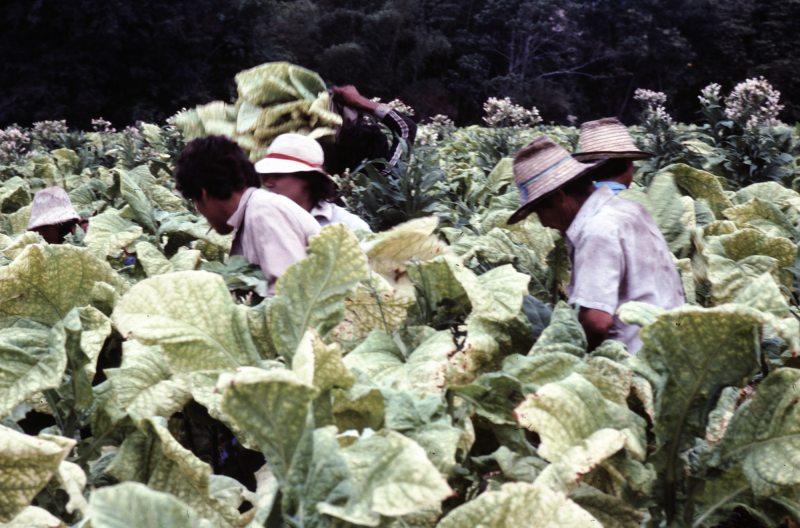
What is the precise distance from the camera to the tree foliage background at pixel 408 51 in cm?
2855

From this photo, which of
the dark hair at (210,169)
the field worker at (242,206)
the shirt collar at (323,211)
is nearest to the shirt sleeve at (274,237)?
the field worker at (242,206)

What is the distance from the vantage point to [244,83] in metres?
3.75

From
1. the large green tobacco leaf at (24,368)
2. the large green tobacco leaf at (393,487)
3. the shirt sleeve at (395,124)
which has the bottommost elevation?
the shirt sleeve at (395,124)

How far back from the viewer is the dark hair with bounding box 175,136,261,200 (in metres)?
3.33

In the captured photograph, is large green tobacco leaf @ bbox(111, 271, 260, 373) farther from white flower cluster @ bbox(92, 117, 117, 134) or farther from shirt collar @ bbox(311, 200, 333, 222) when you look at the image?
white flower cluster @ bbox(92, 117, 117, 134)

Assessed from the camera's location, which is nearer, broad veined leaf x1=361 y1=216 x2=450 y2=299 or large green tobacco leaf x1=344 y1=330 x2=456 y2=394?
large green tobacco leaf x1=344 y1=330 x2=456 y2=394

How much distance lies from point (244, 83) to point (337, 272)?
288 centimetres

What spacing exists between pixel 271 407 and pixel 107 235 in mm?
2108

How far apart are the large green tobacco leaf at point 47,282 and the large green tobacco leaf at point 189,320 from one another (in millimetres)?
399

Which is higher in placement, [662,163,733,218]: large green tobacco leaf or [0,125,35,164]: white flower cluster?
[662,163,733,218]: large green tobacco leaf

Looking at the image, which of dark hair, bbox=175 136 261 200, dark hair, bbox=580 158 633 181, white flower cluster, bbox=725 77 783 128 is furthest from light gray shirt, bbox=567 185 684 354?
white flower cluster, bbox=725 77 783 128

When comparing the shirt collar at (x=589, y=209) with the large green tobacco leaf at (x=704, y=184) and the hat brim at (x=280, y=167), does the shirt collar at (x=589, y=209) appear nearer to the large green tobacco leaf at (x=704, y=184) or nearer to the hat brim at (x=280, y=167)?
the large green tobacco leaf at (x=704, y=184)

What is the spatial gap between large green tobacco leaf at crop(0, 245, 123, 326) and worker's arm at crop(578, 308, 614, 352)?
4.64 feet

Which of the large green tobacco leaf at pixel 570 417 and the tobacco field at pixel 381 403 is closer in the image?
the tobacco field at pixel 381 403
